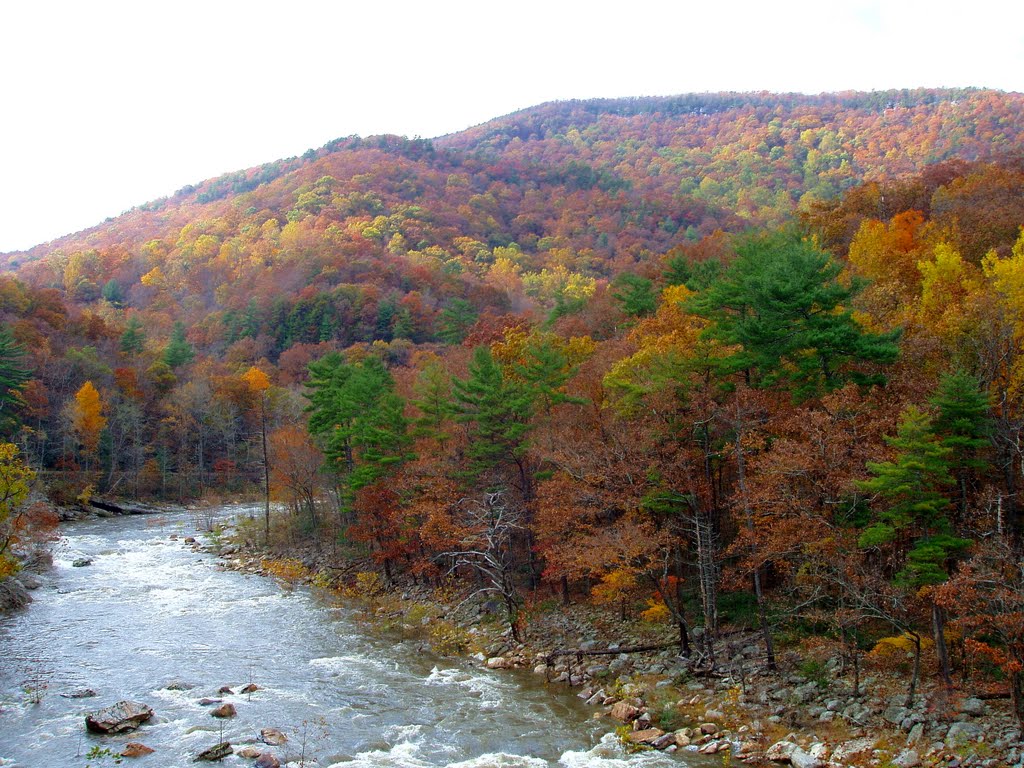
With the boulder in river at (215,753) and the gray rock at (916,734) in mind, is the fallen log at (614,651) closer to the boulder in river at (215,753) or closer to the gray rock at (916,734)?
the gray rock at (916,734)

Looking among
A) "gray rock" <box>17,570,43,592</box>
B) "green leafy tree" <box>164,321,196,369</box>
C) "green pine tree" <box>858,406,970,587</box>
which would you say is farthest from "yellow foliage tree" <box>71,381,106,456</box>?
"green pine tree" <box>858,406,970,587</box>

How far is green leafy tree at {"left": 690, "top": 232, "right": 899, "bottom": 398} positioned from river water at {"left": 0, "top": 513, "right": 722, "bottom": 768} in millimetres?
11670

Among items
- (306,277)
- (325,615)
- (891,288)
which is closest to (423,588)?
(325,615)

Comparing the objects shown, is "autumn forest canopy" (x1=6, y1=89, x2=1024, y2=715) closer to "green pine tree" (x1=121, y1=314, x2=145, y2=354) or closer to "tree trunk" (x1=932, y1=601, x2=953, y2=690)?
"tree trunk" (x1=932, y1=601, x2=953, y2=690)

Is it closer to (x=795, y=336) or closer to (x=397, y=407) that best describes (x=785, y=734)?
(x=795, y=336)

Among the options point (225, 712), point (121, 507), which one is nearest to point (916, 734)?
point (225, 712)

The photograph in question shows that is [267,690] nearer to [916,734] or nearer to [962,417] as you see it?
[916,734]

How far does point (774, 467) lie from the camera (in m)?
19.0

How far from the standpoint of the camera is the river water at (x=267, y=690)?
17344 mm

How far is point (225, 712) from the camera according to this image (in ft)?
63.9

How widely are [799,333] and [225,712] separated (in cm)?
1957

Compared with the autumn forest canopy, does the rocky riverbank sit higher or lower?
lower

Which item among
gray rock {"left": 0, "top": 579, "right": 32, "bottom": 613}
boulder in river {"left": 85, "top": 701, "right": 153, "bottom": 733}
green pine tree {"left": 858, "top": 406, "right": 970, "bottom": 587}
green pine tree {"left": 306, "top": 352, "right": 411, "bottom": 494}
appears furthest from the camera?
green pine tree {"left": 306, "top": 352, "right": 411, "bottom": 494}

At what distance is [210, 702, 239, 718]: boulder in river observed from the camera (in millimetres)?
19438
